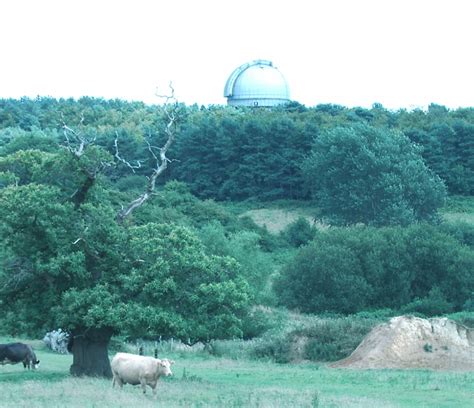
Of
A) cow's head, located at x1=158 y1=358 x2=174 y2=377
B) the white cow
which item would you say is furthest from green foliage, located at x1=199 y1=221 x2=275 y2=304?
cow's head, located at x1=158 y1=358 x2=174 y2=377

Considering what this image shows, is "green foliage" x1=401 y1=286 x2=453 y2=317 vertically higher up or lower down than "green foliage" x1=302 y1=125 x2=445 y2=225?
lower down

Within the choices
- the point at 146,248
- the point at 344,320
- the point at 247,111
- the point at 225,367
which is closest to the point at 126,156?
the point at 247,111

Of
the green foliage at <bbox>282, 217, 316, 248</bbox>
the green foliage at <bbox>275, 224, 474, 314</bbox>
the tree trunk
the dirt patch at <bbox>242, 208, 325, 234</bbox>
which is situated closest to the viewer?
Result: the tree trunk

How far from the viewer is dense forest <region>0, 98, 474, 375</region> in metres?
31.8

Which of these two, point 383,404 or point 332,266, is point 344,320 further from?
point 383,404

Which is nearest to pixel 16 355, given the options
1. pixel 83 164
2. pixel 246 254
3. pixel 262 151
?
pixel 83 164

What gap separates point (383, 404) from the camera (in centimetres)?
2742

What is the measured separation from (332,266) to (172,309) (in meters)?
32.3

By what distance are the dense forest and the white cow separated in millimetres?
1120

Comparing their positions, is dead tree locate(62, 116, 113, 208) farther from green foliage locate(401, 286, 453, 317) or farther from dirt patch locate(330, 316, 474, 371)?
green foliage locate(401, 286, 453, 317)

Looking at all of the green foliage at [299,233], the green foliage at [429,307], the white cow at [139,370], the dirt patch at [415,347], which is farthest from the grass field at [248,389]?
the green foliage at [299,233]

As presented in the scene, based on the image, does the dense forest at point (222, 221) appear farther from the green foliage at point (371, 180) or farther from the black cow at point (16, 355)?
the black cow at point (16, 355)

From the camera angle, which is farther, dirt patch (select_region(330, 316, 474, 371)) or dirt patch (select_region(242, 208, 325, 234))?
dirt patch (select_region(242, 208, 325, 234))

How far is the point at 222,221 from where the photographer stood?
84.6m
